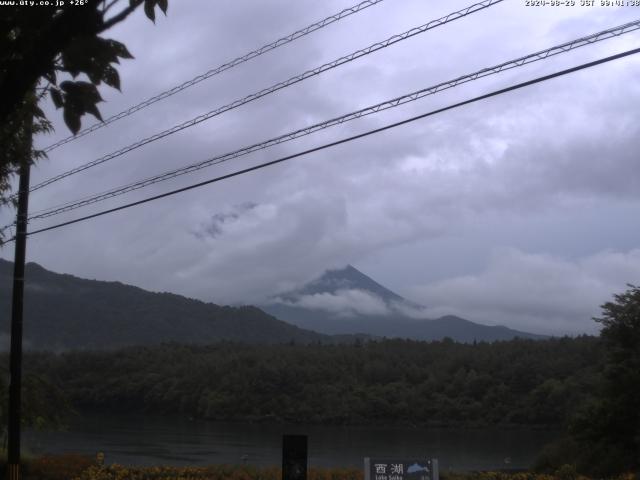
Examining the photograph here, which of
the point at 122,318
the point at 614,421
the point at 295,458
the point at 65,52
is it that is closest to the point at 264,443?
the point at 614,421

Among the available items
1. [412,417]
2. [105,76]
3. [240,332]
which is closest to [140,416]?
[412,417]

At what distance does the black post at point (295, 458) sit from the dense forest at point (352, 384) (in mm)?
24055

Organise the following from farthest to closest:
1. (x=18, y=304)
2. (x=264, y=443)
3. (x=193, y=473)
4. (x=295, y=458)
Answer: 1. (x=264, y=443)
2. (x=193, y=473)
3. (x=18, y=304)
4. (x=295, y=458)

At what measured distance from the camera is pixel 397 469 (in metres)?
11.0

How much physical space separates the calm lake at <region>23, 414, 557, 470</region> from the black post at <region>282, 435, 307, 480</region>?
42.2 ft

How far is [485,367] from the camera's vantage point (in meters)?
39.8

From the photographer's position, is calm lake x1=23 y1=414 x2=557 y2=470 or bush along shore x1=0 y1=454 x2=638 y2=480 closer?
bush along shore x1=0 y1=454 x2=638 y2=480

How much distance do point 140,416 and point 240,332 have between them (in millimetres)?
83058

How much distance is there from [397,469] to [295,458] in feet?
6.73

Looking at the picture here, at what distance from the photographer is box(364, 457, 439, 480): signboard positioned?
11.0 meters

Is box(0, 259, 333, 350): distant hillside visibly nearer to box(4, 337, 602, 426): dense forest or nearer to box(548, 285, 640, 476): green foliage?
box(4, 337, 602, 426): dense forest

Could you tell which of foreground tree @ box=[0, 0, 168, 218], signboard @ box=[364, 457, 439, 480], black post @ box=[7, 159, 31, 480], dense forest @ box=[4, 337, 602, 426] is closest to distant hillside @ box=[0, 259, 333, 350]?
dense forest @ box=[4, 337, 602, 426]

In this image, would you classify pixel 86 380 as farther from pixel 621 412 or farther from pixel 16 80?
pixel 16 80

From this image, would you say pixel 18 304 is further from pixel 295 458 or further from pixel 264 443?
pixel 264 443
